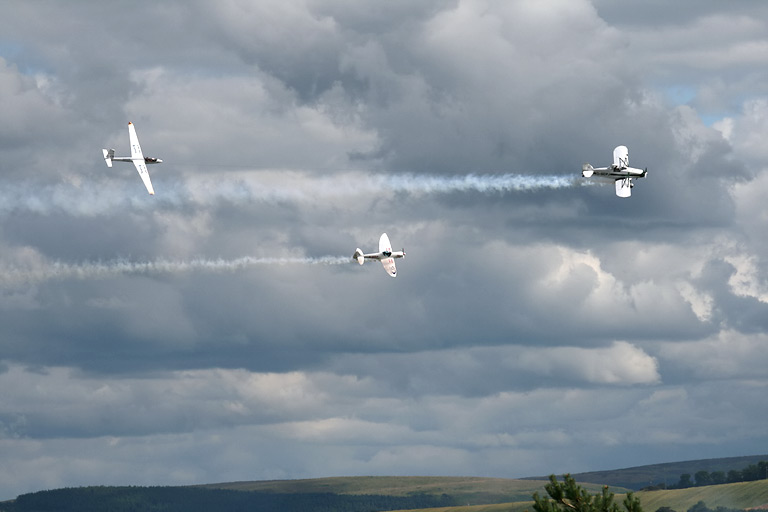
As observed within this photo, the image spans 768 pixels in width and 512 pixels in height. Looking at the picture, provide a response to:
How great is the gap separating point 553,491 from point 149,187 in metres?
128

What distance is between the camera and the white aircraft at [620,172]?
183488mm

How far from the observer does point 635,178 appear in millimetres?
184875

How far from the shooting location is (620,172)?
184 meters

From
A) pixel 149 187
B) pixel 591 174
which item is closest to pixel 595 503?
pixel 591 174

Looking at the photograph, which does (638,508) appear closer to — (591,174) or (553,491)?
(553,491)

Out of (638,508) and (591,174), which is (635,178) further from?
(638,508)

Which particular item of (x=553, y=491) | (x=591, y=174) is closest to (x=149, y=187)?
(x=591, y=174)

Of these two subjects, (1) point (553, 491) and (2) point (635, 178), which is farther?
(2) point (635, 178)

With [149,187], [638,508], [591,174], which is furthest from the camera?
[149,187]

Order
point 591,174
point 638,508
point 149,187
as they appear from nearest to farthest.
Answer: point 638,508 < point 591,174 < point 149,187

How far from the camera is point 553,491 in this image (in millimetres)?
87438

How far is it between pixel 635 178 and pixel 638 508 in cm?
10766

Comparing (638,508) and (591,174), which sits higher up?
(591,174)

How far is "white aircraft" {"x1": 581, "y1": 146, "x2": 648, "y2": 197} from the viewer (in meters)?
183
